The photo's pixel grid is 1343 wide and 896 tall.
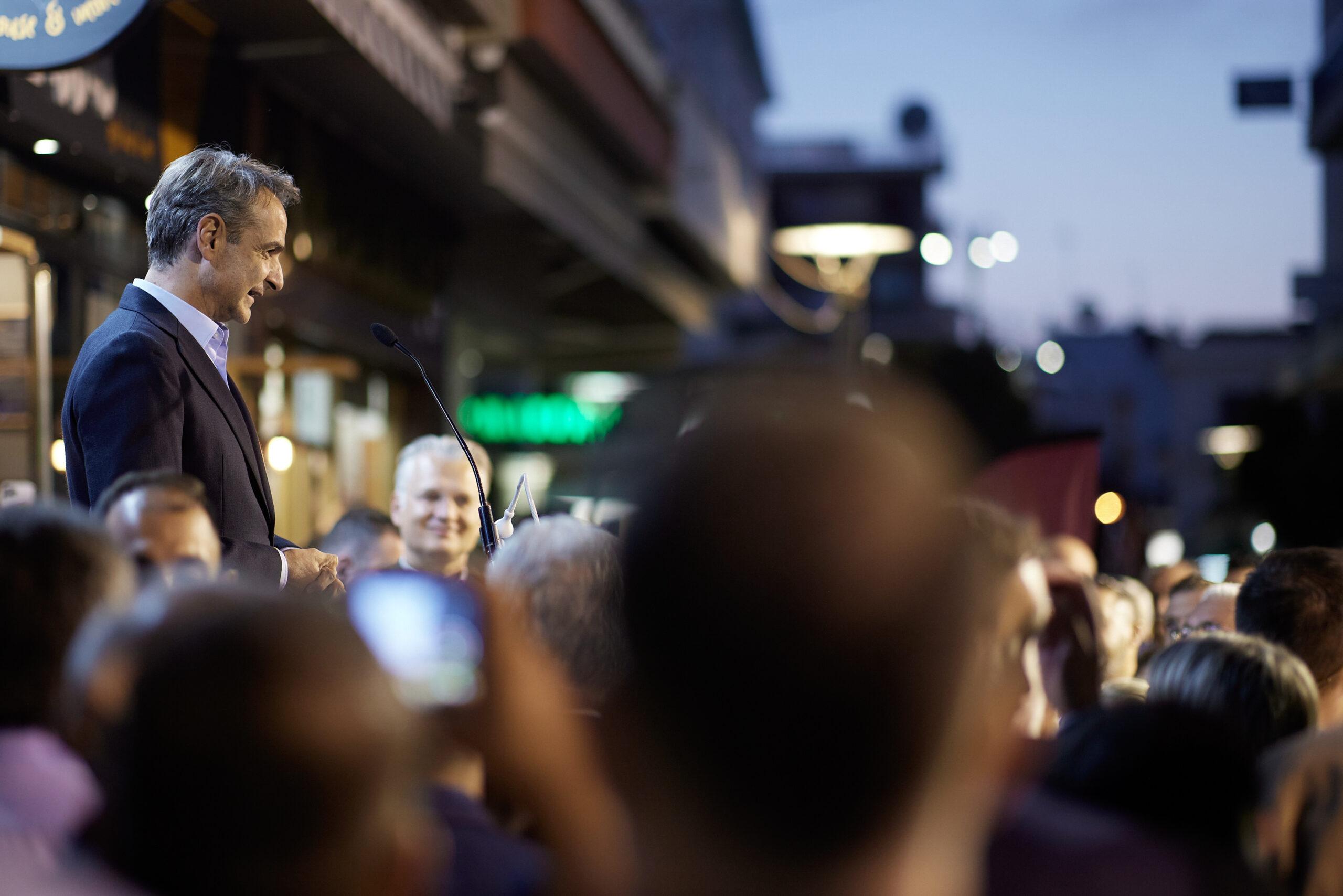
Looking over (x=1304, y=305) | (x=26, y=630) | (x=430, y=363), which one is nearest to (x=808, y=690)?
(x=26, y=630)

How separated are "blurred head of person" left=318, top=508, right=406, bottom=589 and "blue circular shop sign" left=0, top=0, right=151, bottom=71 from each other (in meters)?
1.93

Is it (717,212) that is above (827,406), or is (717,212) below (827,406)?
above

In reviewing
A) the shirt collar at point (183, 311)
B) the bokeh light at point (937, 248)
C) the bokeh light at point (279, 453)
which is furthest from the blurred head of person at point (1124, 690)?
the bokeh light at point (937, 248)

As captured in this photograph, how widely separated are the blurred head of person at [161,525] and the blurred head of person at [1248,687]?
170 cm

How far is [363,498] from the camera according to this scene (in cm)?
1298

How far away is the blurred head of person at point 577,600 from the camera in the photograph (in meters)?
2.39

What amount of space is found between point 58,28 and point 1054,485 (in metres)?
5.15

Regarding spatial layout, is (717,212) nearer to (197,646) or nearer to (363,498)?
(363,498)

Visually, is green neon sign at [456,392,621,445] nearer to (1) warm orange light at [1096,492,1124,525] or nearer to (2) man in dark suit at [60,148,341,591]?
(2) man in dark suit at [60,148,341,591]

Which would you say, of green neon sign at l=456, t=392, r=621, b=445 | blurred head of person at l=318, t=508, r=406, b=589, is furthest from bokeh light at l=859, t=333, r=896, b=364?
blurred head of person at l=318, t=508, r=406, b=589

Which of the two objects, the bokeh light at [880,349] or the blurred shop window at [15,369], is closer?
the blurred shop window at [15,369]

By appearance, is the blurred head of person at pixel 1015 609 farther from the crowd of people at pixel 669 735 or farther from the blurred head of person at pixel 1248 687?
the blurred head of person at pixel 1248 687

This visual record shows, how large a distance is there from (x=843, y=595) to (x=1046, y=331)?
2948 inches

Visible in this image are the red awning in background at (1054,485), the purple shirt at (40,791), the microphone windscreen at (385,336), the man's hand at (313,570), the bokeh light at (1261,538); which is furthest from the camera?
the bokeh light at (1261,538)
